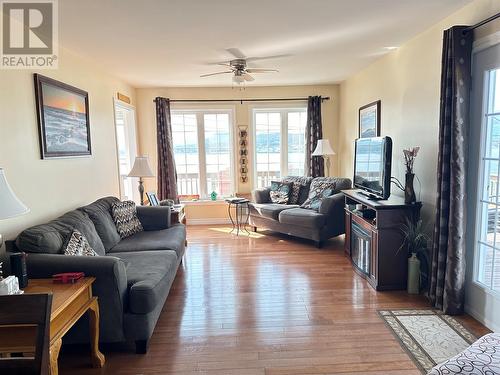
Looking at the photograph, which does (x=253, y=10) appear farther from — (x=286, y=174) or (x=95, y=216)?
(x=286, y=174)

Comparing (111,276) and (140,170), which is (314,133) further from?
(111,276)

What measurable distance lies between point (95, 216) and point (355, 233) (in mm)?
2835

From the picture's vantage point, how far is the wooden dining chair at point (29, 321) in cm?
134

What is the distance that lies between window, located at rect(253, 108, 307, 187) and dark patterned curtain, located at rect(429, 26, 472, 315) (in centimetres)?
366

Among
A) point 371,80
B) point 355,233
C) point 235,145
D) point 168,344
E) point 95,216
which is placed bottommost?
point 168,344

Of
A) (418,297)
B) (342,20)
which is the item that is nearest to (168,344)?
(418,297)

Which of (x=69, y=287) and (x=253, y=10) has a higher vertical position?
(x=253, y=10)

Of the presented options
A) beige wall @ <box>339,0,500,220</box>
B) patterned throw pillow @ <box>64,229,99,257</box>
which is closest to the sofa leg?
patterned throw pillow @ <box>64,229,99,257</box>

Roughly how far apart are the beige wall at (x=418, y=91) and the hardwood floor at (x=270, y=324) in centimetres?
120

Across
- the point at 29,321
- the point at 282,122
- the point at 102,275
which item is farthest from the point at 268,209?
the point at 29,321

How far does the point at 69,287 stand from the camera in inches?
80.4

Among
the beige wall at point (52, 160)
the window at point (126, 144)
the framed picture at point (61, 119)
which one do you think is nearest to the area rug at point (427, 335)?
the beige wall at point (52, 160)

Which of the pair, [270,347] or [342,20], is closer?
[270,347]

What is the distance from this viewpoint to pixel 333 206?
188 inches
